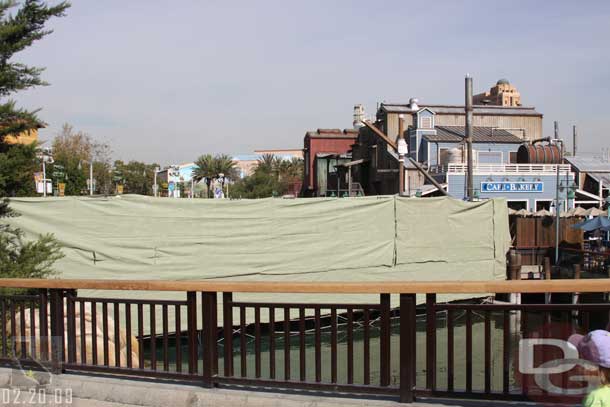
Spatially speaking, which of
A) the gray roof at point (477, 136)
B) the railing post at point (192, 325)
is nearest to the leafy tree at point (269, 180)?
the gray roof at point (477, 136)

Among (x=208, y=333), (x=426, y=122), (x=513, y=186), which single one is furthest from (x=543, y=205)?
(x=208, y=333)

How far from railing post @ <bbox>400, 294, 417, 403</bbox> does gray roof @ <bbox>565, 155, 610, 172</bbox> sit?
39.2 m

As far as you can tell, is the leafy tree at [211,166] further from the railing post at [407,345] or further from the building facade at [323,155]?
the railing post at [407,345]

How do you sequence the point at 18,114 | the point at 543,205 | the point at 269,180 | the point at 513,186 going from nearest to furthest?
the point at 18,114, the point at 513,186, the point at 543,205, the point at 269,180

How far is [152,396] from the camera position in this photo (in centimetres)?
464

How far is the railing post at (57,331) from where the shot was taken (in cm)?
509

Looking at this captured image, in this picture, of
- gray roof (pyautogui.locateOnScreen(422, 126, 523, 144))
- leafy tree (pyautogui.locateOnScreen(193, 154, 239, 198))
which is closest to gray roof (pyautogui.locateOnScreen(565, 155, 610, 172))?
gray roof (pyautogui.locateOnScreen(422, 126, 523, 144))

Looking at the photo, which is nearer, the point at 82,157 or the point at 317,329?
the point at 317,329

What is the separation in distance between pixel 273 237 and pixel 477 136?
33.6m

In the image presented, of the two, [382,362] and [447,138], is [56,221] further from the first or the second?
[447,138]

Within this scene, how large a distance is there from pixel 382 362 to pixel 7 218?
6781 mm

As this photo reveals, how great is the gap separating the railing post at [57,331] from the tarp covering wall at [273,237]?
4.25 meters

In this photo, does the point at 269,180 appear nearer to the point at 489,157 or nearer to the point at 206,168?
the point at 206,168

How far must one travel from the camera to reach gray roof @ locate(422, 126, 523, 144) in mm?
40656
